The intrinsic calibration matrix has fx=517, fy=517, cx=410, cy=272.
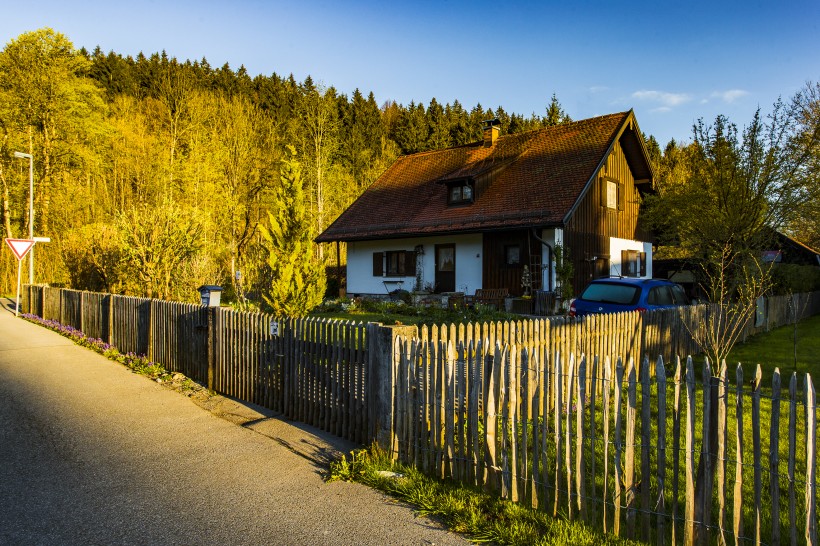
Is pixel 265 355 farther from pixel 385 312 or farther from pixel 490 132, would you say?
pixel 490 132

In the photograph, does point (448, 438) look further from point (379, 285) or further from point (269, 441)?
point (379, 285)

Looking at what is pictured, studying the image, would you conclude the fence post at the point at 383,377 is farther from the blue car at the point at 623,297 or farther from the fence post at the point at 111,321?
the fence post at the point at 111,321

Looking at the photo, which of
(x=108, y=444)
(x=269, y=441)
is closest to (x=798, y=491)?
(x=269, y=441)

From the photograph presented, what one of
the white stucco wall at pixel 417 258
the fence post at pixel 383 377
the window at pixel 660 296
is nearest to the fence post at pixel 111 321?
the fence post at pixel 383 377

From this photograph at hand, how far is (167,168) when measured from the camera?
3322 centimetres

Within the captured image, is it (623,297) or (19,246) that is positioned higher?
(19,246)

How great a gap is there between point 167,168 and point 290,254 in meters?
25.5

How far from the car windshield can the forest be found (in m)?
8.03

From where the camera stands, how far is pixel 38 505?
4340 millimetres

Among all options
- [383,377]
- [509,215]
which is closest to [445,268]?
[509,215]

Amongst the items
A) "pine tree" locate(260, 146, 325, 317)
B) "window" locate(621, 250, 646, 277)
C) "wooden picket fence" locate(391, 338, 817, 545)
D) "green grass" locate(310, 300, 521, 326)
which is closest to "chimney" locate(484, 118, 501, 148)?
"window" locate(621, 250, 646, 277)

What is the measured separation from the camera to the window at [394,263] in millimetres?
24375

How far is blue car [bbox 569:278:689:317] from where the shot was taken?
11.1 metres

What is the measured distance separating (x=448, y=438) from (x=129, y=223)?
13.0 metres
